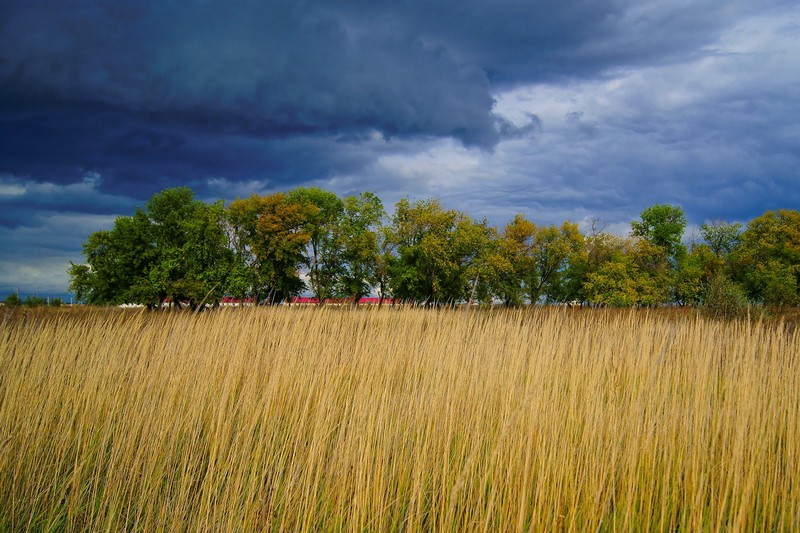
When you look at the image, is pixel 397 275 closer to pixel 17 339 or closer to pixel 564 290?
pixel 564 290

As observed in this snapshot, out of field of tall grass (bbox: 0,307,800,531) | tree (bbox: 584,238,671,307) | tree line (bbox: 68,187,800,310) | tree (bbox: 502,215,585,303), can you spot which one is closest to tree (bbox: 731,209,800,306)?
tree line (bbox: 68,187,800,310)

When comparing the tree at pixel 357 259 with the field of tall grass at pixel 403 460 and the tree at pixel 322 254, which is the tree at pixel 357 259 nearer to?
the tree at pixel 322 254

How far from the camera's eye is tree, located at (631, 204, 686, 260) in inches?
1673

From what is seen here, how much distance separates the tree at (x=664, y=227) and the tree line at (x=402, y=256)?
0.10 meters

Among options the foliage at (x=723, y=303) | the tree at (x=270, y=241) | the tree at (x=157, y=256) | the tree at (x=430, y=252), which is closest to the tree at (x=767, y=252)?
the tree at (x=430, y=252)

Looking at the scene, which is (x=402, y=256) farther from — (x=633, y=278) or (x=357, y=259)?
(x=633, y=278)

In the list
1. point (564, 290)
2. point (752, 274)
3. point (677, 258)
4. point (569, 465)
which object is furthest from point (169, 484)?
point (677, 258)

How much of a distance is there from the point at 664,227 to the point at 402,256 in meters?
23.0

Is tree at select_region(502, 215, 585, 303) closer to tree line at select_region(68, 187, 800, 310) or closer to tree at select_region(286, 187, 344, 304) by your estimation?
tree line at select_region(68, 187, 800, 310)

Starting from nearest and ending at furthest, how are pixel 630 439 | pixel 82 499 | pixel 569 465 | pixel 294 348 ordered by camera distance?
pixel 569 465 < pixel 630 439 < pixel 82 499 < pixel 294 348

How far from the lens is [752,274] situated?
37.6 meters

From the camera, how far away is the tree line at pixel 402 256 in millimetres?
31203

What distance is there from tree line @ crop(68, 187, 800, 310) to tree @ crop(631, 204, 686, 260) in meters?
0.10

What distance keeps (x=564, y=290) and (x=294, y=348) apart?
37719 millimetres
